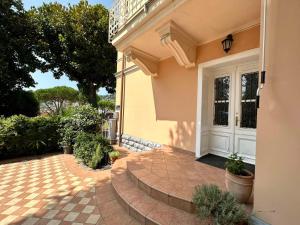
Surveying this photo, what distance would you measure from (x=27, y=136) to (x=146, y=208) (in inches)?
245

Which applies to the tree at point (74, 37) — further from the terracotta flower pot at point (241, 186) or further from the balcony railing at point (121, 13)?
the terracotta flower pot at point (241, 186)

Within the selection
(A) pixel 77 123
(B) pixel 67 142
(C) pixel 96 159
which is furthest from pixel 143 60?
(B) pixel 67 142

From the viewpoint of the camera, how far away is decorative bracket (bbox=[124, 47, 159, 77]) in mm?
5617

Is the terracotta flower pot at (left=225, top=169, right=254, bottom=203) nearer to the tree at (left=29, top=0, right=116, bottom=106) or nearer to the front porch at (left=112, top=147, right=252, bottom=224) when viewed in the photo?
the front porch at (left=112, top=147, right=252, bottom=224)

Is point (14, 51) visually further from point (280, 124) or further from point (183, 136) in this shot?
point (280, 124)

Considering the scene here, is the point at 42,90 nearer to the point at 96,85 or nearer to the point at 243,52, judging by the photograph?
the point at 96,85

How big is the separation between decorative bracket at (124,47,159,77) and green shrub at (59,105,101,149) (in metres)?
3.19

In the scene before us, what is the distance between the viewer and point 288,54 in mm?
1968

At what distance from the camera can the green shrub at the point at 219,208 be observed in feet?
6.61

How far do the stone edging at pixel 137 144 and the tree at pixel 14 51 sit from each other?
8.32 meters

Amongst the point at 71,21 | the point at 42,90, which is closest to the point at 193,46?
the point at 71,21

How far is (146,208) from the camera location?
9.36ft

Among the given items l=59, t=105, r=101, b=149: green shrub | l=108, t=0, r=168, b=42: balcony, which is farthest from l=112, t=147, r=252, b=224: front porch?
l=108, t=0, r=168, b=42: balcony

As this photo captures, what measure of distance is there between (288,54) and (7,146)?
27.0 feet
